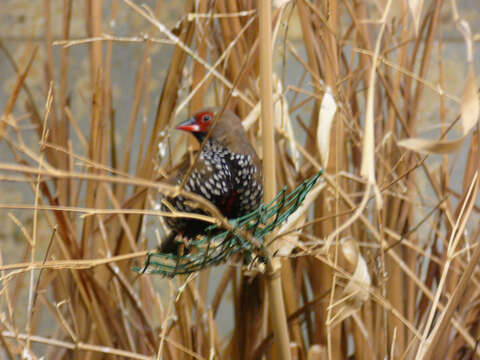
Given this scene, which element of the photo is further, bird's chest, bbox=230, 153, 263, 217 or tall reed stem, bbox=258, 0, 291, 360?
bird's chest, bbox=230, 153, 263, 217

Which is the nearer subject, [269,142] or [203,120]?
[269,142]

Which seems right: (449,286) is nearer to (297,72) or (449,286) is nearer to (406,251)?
(406,251)

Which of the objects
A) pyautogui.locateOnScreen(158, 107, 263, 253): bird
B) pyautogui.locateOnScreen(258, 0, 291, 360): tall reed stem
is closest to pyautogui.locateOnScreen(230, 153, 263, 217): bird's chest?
pyautogui.locateOnScreen(158, 107, 263, 253): bird


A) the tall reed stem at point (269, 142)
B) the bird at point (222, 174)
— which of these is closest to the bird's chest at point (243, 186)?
the bird at point (222, 174)

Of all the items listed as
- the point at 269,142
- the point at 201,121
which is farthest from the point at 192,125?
the point at 269,142

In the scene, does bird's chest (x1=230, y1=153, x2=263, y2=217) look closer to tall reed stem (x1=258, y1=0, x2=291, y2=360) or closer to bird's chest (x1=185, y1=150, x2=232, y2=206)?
bird's chest (x1=185, y1=150, x2=232, y2=206)

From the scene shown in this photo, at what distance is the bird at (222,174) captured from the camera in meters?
0.58

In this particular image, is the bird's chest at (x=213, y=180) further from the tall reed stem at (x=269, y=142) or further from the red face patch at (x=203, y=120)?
the tall reed stem at (x=269, y=142)

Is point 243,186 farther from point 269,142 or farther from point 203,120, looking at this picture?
point 269,142

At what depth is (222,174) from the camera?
1.93 ft

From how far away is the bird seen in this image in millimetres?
585

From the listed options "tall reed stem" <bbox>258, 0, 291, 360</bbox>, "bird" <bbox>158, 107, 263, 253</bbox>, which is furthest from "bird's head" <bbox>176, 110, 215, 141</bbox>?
"tall reed stem" <bbox>258, 0, 291, 360</bbox>

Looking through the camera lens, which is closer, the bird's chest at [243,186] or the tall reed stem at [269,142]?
the tall reed stem at [269,142]

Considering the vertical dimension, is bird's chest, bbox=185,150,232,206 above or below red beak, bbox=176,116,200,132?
below
